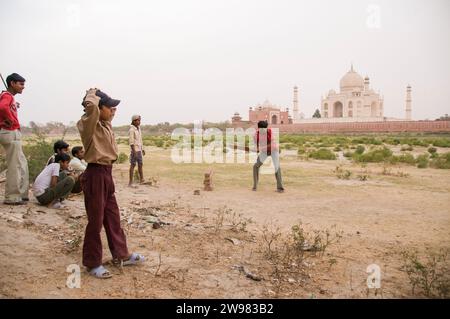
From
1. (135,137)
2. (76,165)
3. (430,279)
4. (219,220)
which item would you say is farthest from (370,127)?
(430,279)

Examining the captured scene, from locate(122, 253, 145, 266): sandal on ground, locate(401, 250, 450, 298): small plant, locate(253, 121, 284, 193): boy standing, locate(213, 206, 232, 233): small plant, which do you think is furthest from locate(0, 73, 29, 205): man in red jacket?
locate(401, 250, 450, 298): small plant

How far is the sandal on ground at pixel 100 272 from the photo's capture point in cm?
336

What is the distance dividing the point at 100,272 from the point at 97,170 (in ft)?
2.99

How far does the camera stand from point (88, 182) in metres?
3.44

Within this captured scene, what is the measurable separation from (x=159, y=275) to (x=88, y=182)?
108 centimetres

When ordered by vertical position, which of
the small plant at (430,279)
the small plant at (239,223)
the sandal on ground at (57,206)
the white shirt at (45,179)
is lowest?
the small plant at (430,279)

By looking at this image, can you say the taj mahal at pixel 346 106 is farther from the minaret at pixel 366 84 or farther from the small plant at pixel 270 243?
the small plant at pixel 270 243

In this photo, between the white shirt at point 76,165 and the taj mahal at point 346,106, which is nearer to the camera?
the white shirt at point 76,165

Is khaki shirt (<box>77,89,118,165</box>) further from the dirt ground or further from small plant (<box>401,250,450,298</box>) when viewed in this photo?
small plant (<box>401,250,450,298</box>)

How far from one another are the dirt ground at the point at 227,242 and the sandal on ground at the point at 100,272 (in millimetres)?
51

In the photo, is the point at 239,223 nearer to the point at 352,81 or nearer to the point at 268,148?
the point at 268,148

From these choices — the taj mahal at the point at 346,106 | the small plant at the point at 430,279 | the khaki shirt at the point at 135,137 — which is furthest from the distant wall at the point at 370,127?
the small plant at the point at 430,279
